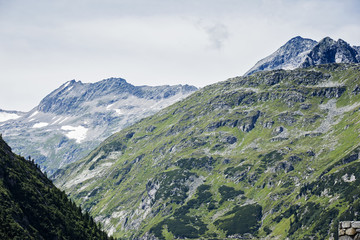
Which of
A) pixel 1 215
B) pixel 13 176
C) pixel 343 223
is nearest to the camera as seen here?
pixel 343 223

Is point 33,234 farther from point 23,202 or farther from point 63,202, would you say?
point 63,202

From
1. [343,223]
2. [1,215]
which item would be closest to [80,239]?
[1,215]

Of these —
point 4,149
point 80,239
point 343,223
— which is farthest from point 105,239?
point 343,223

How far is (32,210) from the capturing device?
471 feet

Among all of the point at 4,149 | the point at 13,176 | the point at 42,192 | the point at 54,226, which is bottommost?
the point at 54,226

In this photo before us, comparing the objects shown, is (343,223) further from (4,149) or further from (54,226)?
(4,149)

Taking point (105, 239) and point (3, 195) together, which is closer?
point (3, 195)

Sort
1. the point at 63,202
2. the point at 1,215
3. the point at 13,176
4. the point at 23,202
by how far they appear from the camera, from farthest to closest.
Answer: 1. the point at 63,202
2. the point at 13,176
3. the point at 23,202
4. the point at 1,215

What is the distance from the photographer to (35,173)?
189250mm

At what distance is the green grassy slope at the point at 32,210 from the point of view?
121688 millimetres

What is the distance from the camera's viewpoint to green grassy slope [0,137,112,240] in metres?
122

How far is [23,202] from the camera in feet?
470

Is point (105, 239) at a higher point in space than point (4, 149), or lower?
lower

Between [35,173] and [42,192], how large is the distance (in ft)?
75.3
